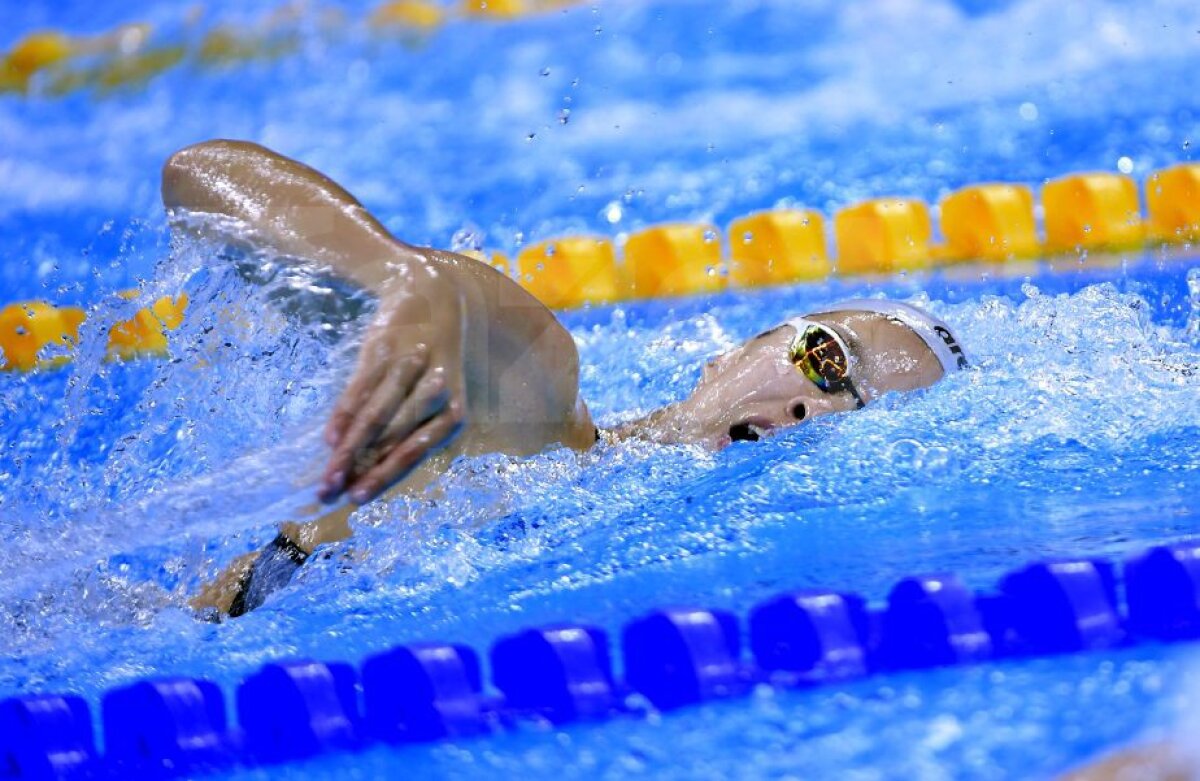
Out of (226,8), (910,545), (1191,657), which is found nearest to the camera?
(1191,657)

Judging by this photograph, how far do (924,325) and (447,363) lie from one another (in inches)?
51.0

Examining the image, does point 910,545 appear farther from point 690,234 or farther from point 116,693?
point 690,234

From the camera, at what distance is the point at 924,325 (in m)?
2.49

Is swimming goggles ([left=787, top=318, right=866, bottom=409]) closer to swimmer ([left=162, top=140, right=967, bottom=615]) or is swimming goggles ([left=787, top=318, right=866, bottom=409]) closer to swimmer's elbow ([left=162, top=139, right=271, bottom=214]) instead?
swimmer ([left=162, top=140, right=967, bottom=615])

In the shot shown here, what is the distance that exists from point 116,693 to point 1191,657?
128 centimetres

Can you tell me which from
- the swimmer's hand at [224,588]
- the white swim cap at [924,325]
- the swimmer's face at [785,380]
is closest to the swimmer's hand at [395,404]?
the swimmer's hand at [224,588]

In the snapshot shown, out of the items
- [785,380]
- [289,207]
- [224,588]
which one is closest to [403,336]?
[289,207]

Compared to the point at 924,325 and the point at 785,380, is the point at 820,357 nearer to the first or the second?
the point at 785,380

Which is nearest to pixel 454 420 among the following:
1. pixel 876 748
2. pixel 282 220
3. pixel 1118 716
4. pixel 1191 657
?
pixel 282 220

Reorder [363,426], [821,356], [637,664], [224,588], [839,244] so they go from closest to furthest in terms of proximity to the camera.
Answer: [363,426], [637,664], [224,588], [821,356], [839,244]

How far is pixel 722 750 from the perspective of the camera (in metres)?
Result: 1.46

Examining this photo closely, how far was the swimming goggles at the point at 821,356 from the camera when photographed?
2373 millimetres

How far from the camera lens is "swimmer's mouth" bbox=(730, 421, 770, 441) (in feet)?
7.87

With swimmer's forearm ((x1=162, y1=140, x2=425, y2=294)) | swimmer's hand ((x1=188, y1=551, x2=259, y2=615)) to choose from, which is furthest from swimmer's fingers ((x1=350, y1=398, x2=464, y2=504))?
swimmer's hand ((x1=188, y1=551, x2=259, y2=615))
